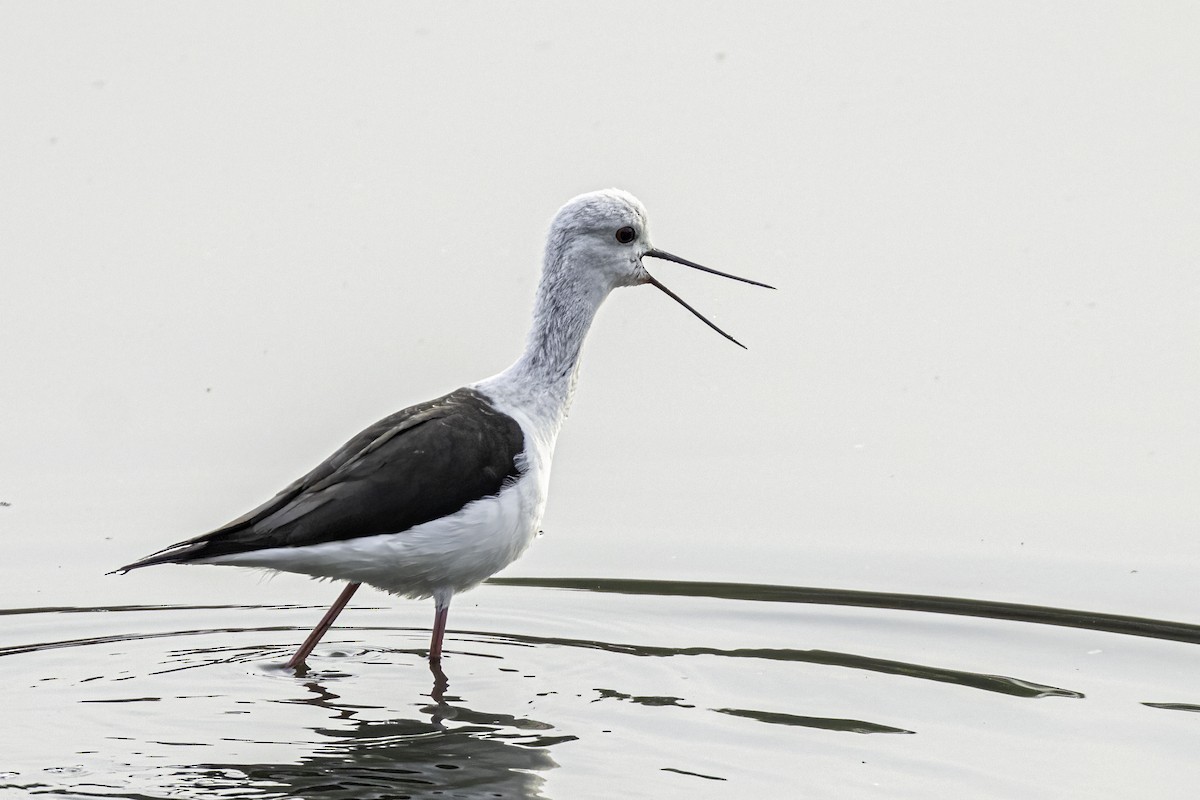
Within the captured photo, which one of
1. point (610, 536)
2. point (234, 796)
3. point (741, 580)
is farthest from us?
point (610, 536)

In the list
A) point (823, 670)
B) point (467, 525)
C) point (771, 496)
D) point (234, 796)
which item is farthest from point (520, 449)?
point (771, 496)

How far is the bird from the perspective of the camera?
8.47 m

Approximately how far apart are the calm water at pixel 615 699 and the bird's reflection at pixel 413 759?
16 millimetres

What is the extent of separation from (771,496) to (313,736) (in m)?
4.45

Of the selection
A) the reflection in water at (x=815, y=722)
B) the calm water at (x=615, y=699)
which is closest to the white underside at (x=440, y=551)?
the calm water at (x=615, y=699)

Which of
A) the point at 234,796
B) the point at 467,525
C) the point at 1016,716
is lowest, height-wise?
the point at 234,796

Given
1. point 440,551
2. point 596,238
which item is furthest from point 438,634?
point 596,238

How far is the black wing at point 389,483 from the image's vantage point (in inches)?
331

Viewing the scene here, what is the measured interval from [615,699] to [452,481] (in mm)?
1278

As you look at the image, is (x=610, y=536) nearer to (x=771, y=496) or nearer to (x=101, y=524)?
(x=771, y=496)

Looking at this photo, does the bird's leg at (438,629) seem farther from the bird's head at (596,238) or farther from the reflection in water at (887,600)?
the bird's head at (596,238)

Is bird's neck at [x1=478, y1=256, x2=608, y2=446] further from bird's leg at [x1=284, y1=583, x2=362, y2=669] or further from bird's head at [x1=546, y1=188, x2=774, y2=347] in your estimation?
bird's leg at [x1=284, y1=583, x2=362, y2=669]

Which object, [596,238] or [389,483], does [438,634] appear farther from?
[596,238]

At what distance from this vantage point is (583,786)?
763 cm
